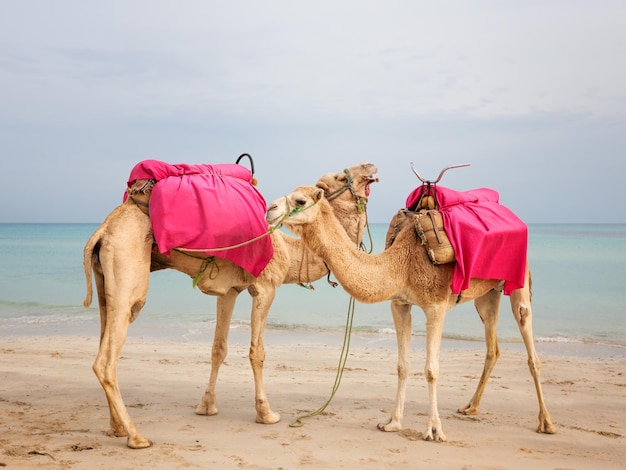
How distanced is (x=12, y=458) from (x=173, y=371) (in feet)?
12.8

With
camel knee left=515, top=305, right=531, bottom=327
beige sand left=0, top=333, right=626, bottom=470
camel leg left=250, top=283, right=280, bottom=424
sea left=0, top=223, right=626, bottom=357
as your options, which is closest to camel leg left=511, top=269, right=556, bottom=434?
camel knee left=515, top=305, right=531, bottom=327

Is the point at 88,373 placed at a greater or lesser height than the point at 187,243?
lesser

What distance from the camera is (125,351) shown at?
10.9 m

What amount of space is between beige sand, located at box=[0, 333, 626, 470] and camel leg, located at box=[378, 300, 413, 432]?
0.45 feet

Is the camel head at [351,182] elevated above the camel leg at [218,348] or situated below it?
above

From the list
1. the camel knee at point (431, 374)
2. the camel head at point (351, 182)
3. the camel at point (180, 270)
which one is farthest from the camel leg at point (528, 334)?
the camel head at point (351, 182)

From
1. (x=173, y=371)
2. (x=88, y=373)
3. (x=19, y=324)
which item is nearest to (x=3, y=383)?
(x=88, y=373)

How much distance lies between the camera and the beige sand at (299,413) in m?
5.31

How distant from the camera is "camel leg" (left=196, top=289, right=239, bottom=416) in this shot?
665cm

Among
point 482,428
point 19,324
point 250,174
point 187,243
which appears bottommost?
point 19,324

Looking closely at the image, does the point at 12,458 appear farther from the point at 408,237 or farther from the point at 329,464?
the point at 408,237

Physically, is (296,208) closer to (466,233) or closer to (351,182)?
(351,182)

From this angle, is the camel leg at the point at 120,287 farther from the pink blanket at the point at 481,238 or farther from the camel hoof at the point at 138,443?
the pink blanket at the point at 481,238

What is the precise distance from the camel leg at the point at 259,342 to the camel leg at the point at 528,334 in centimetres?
257
